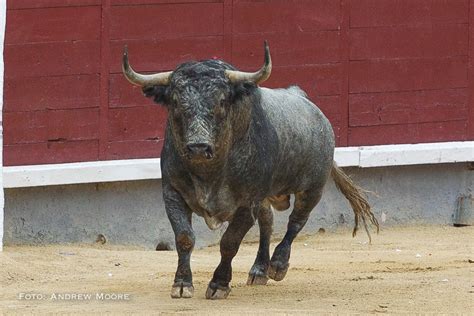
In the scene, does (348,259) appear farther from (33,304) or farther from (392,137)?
(33,304)

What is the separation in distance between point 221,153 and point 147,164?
309cm

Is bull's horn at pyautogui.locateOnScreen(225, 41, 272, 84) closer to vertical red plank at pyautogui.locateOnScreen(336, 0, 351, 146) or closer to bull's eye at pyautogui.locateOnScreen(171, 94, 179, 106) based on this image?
bull's eye at pyautogui.locateOnScreen(171, 94, 179, 106)

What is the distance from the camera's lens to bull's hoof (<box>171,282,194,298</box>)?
922cm

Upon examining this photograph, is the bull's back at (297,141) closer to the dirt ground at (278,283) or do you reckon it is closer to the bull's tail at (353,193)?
the bull's tail at (353,193)

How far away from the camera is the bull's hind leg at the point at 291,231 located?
10086 millimetres

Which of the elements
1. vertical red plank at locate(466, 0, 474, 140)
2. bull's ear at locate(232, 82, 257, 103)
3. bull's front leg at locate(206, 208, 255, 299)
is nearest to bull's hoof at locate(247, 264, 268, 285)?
bull's front leg at locate(206, 208, 255, 299)

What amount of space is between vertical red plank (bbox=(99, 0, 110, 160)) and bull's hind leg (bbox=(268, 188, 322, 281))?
207 cm

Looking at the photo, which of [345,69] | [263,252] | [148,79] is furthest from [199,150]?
[345,69]

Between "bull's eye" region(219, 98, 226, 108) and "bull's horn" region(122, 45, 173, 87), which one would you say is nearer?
"bull's eye" region(219, 98, 226, 108)

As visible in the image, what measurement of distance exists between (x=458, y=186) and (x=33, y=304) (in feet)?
19.0

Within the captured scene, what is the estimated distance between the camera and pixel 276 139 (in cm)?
983

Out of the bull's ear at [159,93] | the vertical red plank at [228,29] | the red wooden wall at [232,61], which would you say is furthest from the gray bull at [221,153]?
the vertical red plank at [228,29]

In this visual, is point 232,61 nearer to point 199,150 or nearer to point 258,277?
point 258,277

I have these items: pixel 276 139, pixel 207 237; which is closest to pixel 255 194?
pixel 276 139
